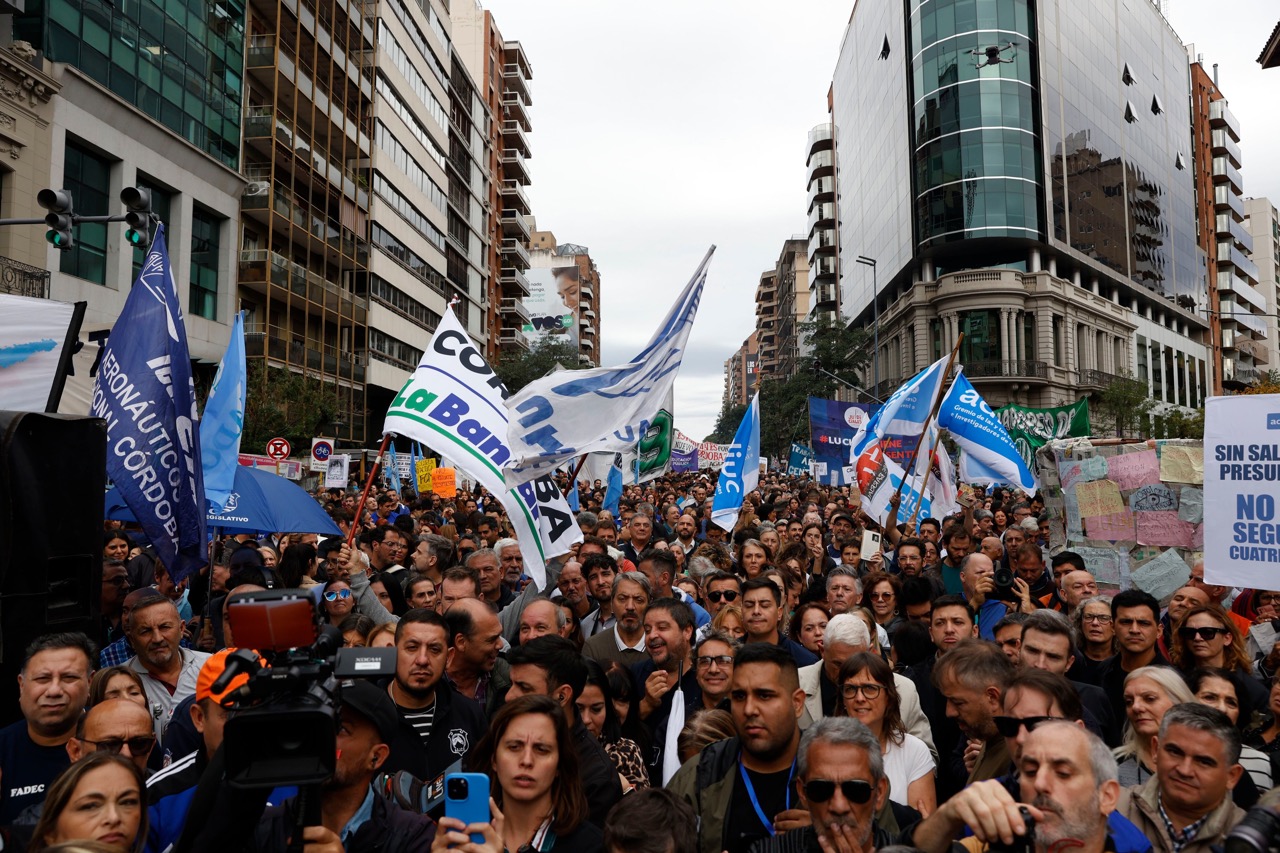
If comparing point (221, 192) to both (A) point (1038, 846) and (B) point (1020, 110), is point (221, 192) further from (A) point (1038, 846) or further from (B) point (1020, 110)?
(B) point (1020, 110)

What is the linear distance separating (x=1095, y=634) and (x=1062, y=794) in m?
3.47

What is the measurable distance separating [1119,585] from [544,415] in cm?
568

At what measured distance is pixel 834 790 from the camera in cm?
304

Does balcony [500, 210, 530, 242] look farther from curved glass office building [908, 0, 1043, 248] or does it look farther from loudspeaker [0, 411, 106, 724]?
loudspeaker [0, 411, 106, 724]

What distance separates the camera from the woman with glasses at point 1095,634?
5.89m

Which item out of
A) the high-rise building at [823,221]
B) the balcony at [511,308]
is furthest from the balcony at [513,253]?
the high-rise building at [823,221]

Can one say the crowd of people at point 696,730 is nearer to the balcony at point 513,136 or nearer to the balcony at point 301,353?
the balcony at point 301,353

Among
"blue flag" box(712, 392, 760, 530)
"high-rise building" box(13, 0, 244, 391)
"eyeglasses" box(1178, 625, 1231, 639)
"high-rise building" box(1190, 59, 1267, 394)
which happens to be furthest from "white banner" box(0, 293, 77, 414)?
"high-rise building" box(1190, 59, 1267, 394)

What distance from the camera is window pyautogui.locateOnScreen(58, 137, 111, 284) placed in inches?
961

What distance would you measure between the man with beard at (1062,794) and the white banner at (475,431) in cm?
470

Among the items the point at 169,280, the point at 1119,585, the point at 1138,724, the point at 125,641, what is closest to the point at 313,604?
the point at 1138,724

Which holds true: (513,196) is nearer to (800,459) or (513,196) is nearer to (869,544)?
(800,459)

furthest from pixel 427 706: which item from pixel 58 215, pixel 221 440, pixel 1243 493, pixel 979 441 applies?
pixel 58 215

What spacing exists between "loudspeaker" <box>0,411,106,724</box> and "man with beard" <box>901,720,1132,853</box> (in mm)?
3865
